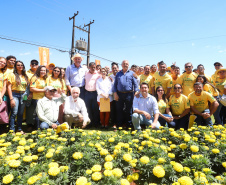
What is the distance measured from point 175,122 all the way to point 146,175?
3176 mm

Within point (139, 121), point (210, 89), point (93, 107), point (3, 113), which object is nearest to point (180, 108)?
point (139, 121)

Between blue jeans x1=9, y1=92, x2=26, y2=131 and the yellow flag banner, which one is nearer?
blue jeans x1=9, y1=92, x2=26, y2=131

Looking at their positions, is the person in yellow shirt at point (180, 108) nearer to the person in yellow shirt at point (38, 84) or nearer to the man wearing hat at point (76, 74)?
the man wearing hat at point (76, 74)

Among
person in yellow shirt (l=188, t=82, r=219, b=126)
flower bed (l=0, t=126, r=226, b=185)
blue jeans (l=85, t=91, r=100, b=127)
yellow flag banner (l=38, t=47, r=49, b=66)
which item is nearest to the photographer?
flower bed (l=0, t=126, r=226, b=185)

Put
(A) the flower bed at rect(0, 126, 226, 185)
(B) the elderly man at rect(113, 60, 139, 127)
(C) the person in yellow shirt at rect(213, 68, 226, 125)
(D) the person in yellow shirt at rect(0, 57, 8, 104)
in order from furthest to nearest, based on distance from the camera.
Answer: (C) the person in yellow shirt at rect(213, 68, 226, 125) < (B) the elderly man at rect(113, 60, 139, 127) < (D) the person in yellow shirt at rect(0, 57, 8, 104) < (A) the flower bed at rect(0, 126, 226, 185)

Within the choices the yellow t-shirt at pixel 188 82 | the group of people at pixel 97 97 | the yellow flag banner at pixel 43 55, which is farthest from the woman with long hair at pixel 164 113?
the yellow flag banner at pixel 43 55

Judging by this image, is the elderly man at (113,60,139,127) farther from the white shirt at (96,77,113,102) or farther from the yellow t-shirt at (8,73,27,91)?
the yellow t-shirt at (8,73,27,91)

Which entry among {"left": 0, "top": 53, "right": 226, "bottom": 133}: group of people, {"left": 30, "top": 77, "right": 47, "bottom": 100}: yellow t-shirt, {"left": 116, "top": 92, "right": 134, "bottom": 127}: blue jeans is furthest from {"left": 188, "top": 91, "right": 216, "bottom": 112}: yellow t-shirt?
{"left": 30, "top": 77, "right": 47, "bottom": 100}: yellow t-shirt

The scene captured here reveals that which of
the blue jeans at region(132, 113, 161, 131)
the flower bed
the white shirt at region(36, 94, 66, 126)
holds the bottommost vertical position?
the flower bed

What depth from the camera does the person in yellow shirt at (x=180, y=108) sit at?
4.43m

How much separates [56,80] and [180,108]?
12.8ft

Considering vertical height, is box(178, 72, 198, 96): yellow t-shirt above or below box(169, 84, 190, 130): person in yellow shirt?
above

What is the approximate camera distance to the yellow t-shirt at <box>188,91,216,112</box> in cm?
444

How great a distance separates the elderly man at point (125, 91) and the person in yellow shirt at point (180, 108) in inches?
49.5
